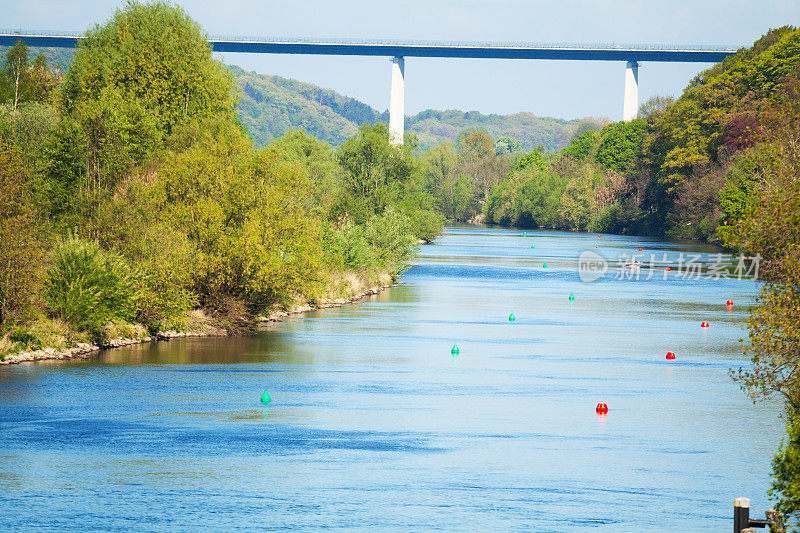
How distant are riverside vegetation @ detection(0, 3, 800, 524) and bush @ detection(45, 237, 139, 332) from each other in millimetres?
60

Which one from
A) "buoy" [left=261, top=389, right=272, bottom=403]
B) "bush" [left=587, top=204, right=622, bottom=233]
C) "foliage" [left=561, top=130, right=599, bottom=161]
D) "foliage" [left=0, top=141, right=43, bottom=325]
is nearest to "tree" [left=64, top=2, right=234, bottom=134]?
"foliage" [left=0, top=141, right=43, bottom=325]

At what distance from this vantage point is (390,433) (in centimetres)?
2142

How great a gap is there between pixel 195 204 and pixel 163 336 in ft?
17.1

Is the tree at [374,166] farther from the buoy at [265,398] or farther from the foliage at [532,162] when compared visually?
the foliage at [532,162]

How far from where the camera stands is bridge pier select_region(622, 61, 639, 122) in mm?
134250

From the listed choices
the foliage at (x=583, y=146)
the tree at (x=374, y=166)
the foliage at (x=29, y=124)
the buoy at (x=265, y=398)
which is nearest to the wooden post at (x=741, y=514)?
the buoy at (x=265, y=398)

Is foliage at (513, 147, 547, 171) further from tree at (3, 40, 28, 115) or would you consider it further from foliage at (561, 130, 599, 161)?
tree at (3, 40, 28, 115)

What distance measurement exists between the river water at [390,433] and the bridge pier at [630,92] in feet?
327

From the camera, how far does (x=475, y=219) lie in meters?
181

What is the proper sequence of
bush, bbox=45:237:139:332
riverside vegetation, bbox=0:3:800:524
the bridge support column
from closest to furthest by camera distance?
riverside vegetation, bbox=0:3:800:524 < bush, bbox=45:237:139:332 < the bridge support column

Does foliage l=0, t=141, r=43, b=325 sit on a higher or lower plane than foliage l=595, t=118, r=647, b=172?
lower

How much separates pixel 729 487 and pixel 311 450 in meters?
7.75

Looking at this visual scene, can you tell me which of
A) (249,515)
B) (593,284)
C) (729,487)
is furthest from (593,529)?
(593,284)

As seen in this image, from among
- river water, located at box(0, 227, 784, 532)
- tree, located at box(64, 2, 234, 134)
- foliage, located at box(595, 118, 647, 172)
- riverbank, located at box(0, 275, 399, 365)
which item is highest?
foliage, located at box(595, 118, 647, 172)
